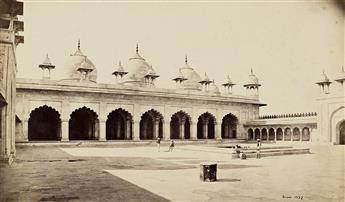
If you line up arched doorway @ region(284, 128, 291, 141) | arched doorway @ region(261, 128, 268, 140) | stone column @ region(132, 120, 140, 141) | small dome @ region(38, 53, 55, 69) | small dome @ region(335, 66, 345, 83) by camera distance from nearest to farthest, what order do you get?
1. stone column @ region(132, 120, 140, 141)
2. small dome @ region(335, 66, 345, 83)
3. small dome @ region(38, 53, 55, 69)
4. arched doorway @ region(284, 128, 291, 141)
5. arched doorway @ region(261, 128, 268, 140)

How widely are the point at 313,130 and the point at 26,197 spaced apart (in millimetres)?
21069

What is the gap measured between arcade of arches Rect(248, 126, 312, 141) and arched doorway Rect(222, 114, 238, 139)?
1150 mm

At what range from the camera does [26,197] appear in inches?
204

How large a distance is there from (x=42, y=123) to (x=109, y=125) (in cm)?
455

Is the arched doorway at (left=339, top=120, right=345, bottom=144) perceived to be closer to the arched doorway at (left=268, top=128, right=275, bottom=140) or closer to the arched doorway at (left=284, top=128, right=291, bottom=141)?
the arched doorway at (left=284, top=128, right=291, bottom=141)

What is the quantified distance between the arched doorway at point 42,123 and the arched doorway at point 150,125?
5.60 metres

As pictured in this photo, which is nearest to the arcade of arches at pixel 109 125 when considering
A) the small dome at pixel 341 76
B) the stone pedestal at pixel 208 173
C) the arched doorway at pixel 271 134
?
the arched doorway at pixel 271 134

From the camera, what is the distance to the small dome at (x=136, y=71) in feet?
89.9

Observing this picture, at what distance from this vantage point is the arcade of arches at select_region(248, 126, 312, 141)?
24.7 metres

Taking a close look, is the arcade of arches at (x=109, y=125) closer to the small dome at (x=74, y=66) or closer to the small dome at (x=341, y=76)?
the small dome at (x=74, y=66)

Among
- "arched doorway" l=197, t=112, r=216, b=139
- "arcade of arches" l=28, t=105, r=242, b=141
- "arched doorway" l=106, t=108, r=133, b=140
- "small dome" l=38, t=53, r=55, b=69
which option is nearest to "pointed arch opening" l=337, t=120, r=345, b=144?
"arcade of arches" l=28, t=105, r=242, b=141

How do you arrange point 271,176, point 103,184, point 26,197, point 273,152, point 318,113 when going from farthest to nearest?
point 318,113 → point 273,152 → point 271,176 → point 103,184 → point 26,197

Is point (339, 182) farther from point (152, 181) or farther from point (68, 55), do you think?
point (68, 55)

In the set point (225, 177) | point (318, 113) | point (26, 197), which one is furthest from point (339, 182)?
point (318, 113)
